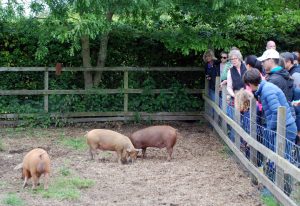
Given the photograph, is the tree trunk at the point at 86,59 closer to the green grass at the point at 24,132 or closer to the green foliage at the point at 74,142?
the green grass at the point at 24,132

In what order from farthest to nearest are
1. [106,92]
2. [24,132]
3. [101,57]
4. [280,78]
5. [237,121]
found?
[101,57] → [106,92] → [24,132] → [237,121] → [280,78]

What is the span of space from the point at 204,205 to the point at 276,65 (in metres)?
2.14

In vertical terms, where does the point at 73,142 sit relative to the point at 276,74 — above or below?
below

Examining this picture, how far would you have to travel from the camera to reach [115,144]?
927 centimetres

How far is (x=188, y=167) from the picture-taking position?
359 inches

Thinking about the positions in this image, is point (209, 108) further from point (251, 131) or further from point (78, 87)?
point (251, 131)

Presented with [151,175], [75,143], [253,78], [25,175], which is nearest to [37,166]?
[25,175]

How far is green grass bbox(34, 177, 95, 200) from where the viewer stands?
7.14 meters

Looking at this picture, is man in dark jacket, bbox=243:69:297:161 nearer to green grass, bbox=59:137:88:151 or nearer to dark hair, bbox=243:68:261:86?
dark hair, bbox=243:68:261:86

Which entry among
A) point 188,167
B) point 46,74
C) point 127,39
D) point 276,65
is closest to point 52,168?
point 188,167

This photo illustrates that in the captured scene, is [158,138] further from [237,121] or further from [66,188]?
[66,188]

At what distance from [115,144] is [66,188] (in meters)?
1.85

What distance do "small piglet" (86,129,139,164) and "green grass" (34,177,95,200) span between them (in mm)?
1273

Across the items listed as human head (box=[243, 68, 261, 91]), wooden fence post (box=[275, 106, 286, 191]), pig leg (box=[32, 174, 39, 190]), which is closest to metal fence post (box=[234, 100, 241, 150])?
human head (box=[243, 68, 261, 91])
